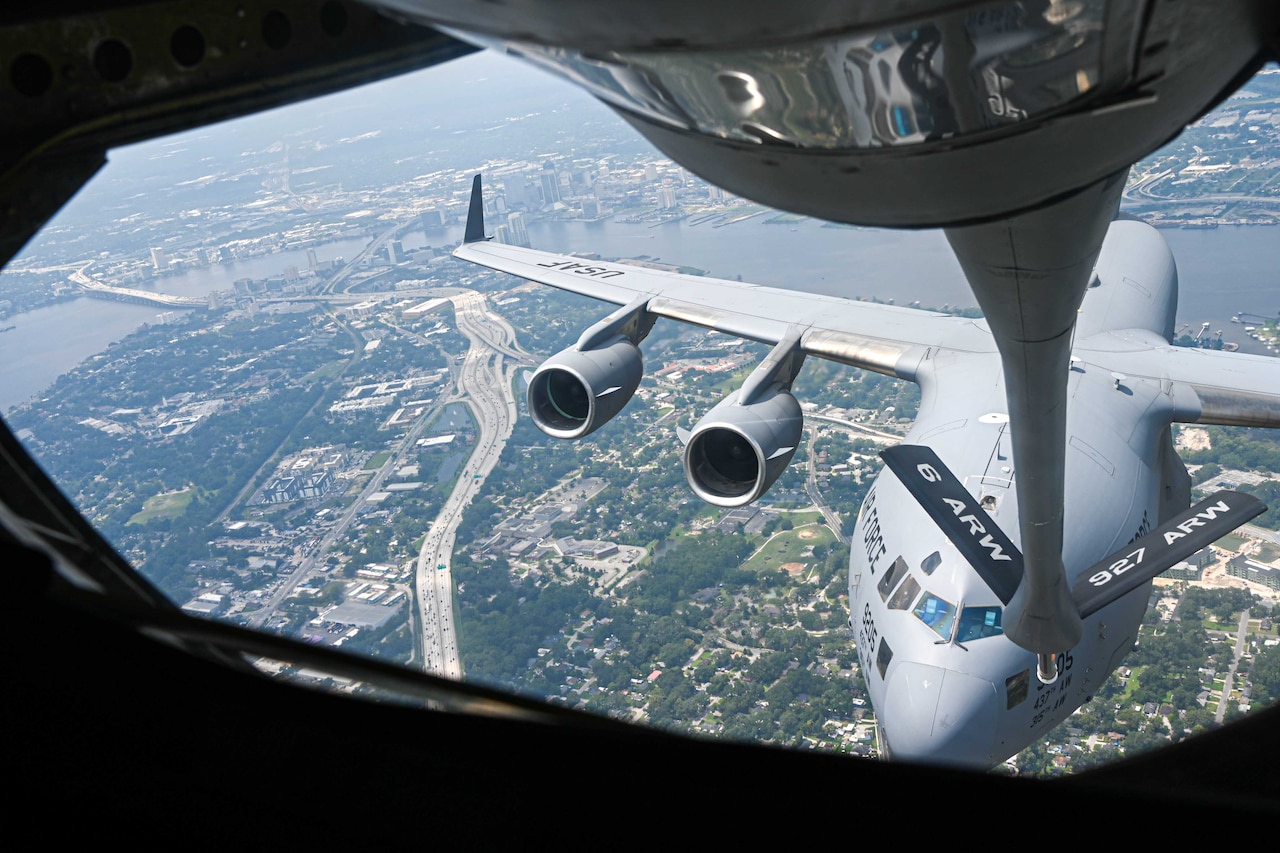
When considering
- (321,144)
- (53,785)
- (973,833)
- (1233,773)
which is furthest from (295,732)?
(321,144)

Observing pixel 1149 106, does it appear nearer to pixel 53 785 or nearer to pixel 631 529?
pixel 53 785

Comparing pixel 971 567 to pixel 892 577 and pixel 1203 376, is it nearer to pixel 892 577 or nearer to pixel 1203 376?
pixel 892 577

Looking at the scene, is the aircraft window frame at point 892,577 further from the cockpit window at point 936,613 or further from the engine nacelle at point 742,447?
the engine nacelle at point 742,447

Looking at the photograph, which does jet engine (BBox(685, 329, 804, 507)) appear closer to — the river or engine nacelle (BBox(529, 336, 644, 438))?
engine nacelle (BBox(529, 336, 644, 438))

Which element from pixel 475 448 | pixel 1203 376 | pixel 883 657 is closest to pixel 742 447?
pixel 883 657

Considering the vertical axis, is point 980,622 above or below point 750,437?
below

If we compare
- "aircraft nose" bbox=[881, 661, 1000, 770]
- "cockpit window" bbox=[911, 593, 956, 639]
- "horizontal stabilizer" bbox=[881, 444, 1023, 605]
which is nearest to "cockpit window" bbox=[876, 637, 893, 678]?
"aircraft nose" bbox=[881, 661, 1000, 770]

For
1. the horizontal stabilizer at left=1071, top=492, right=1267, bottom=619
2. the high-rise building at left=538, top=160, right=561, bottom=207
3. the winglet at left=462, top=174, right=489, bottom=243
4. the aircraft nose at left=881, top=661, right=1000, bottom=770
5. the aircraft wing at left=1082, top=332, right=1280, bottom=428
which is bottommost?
the high-rise building at left=538, top=160, right=561, bottom=207
